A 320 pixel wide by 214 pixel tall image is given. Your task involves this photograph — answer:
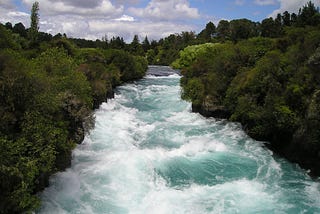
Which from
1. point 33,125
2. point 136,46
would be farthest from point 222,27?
point 33,125

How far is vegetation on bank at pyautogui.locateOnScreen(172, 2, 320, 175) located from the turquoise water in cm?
138

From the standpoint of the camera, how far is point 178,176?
19.6 meters

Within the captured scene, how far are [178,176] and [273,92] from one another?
10.3 meters

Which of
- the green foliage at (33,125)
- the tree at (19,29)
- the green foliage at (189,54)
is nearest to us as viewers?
the green foliage at (33,125)

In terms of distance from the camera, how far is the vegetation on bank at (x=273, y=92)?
20.9 meters

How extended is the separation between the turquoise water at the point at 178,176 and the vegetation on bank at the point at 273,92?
1376 millimetres

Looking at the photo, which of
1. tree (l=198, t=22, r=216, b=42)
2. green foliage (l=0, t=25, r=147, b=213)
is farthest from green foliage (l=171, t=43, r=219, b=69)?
green foliage (l=0, t=25, r=147, b=213)

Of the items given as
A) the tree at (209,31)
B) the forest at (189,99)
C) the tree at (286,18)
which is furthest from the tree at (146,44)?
the forest at (189,99)

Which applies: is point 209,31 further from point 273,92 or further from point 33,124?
point 33,124

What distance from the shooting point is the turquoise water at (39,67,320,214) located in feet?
53.4

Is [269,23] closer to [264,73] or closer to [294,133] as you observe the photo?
[264,73]

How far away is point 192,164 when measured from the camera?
21375 mm

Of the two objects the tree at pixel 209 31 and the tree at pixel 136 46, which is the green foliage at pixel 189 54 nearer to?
the tree at pixel 209 31

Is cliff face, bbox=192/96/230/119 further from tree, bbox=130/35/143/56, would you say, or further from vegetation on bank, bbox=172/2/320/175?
tree, bbox=130/35/143/56
